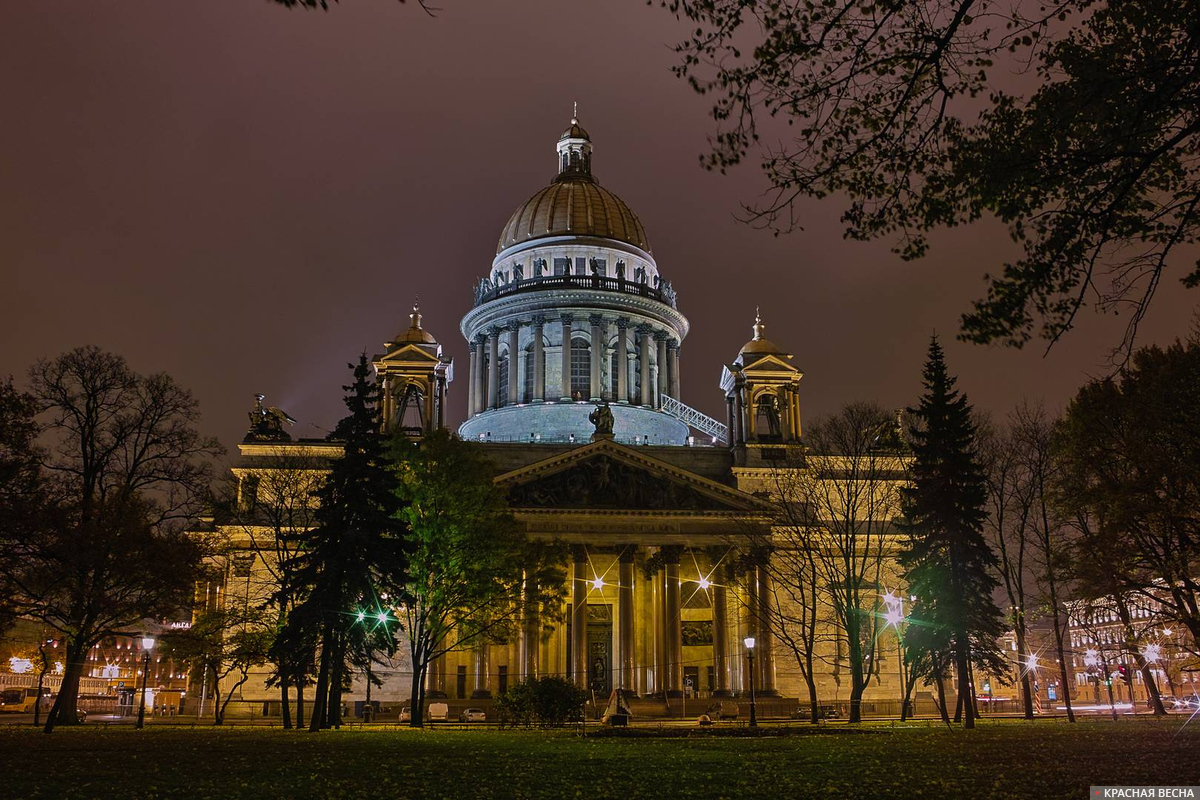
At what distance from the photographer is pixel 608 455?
60.5 meters

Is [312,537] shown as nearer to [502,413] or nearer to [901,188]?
[901,188]

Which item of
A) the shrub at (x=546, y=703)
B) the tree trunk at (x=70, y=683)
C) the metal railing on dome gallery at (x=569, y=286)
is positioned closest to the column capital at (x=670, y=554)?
the shrub at (x=546, y=703)

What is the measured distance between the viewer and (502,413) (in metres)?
80.4

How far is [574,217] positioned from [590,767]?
74.3 metres

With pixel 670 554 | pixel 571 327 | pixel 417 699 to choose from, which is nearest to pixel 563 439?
pixel 571 327

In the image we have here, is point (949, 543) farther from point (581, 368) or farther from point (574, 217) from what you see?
point (574, 217)

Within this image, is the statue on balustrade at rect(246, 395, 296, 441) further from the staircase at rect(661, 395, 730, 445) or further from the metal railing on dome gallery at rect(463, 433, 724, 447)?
the staircase at rect(661, 395, 730, 445)

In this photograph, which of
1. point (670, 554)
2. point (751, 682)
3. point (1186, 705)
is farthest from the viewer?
point (1186, 705)

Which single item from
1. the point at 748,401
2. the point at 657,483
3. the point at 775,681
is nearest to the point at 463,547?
the point at 657,483

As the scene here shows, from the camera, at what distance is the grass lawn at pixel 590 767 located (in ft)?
43.9

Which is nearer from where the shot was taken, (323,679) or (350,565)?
(323,679)

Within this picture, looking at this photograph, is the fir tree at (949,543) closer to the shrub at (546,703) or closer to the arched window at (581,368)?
the shrub at (546,703)

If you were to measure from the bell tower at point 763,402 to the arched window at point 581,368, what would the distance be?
1336 centimetres

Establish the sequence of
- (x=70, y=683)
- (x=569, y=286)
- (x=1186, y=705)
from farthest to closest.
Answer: (x=569, y=286), (x=1186, y=705), (x=70, y=683)
